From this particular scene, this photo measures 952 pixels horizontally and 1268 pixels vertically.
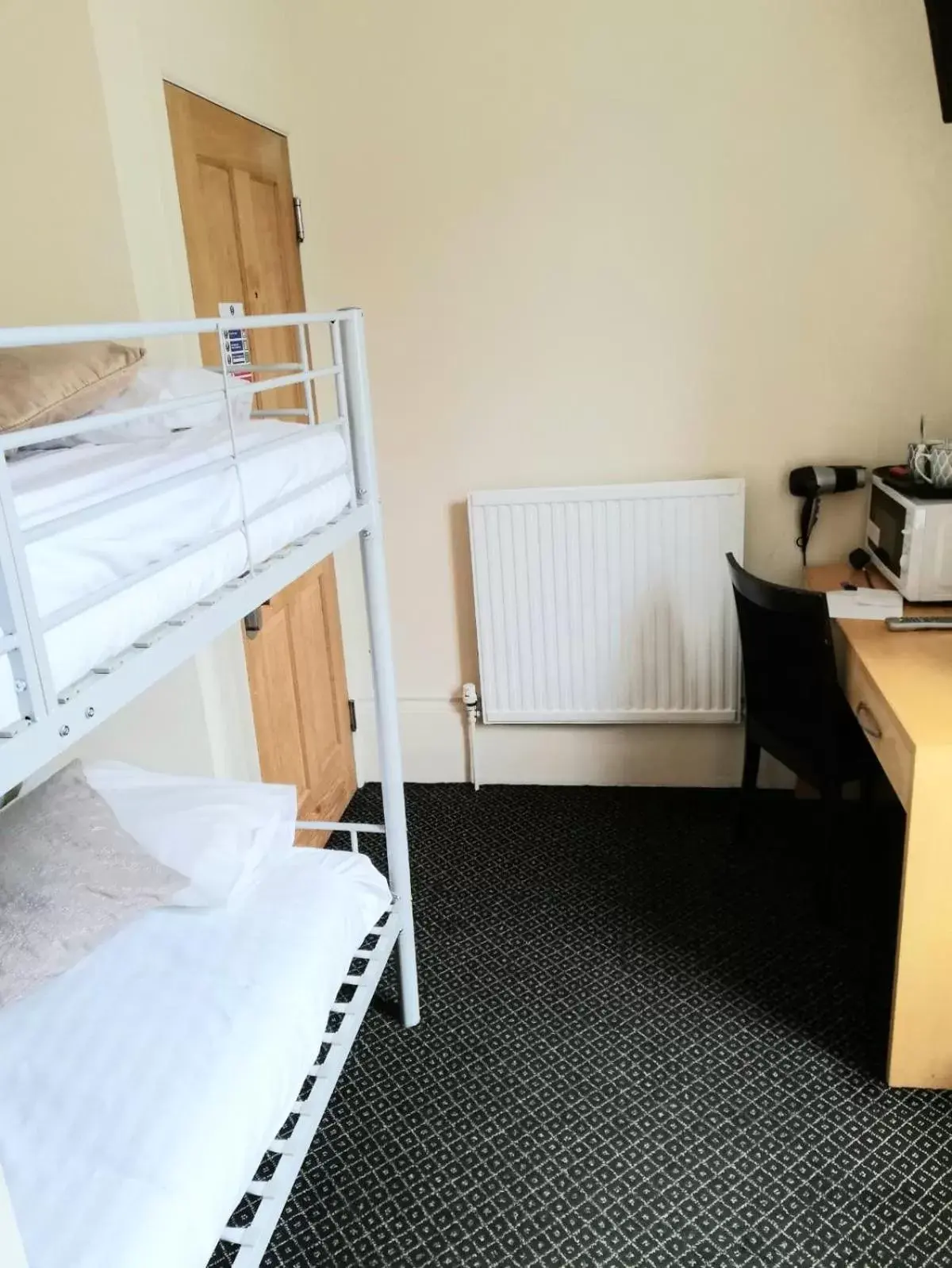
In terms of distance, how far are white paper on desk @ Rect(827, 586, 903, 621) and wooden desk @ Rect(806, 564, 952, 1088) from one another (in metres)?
0.31

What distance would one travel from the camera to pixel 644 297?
2.78 metres

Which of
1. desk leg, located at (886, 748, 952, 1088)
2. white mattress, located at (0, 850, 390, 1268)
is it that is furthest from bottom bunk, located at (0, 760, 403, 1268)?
desk leg, located at (886, 748, 952, 1088)

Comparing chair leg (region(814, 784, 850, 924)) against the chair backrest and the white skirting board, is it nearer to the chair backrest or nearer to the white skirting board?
the chair backrest

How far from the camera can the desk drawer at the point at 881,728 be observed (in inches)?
69.9

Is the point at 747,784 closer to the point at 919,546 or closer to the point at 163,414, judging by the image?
the point at 919,546

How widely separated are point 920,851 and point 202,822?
128 centimetres

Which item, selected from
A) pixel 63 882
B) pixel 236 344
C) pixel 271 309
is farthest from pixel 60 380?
pixel 271 309

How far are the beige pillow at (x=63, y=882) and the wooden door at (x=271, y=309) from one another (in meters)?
0.88

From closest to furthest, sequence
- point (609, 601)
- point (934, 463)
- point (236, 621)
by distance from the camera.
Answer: point (236, 621)
point (934, 463)
point (609, 601)

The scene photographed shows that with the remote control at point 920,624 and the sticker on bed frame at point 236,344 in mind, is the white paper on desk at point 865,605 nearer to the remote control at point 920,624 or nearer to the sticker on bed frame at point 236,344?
the remote control at point 920,624

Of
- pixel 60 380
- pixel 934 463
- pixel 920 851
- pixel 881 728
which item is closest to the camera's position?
pixel 60 380

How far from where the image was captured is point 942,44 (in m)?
2.26

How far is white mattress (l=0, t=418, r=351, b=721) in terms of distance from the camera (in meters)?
0.96

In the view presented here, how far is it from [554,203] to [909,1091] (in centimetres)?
237
